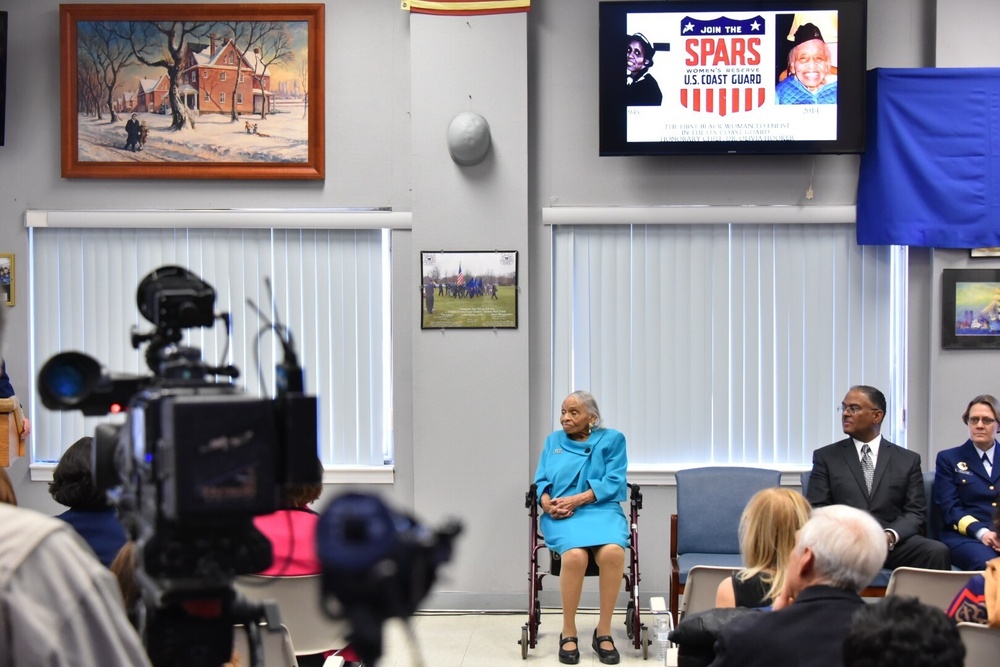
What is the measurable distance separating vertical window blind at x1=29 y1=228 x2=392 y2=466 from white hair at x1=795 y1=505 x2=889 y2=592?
4.13 m

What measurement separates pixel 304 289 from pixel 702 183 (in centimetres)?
244

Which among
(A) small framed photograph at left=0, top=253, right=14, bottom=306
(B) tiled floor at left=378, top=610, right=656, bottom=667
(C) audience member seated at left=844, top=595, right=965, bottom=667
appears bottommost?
(B) tiled floor at left=378, top=610, right=656, bottom=667

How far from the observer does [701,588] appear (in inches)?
153

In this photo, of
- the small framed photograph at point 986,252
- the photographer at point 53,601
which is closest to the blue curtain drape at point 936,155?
the small framed photograph at point 986,252

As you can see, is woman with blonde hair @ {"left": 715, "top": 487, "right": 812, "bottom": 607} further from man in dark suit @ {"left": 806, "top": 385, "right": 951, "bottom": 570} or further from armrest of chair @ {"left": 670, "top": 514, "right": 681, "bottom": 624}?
man in dark suit @ {"left": 806, "top": 385, "right": 951, "bottom": 570}

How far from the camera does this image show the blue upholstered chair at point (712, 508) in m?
5.64

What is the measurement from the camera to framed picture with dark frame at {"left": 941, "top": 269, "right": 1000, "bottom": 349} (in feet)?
19.9

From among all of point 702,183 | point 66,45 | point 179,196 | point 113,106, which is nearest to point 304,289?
point 179,196

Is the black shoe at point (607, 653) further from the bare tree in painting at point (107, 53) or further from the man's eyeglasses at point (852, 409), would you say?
the bare tree in painting at point (107, 53)

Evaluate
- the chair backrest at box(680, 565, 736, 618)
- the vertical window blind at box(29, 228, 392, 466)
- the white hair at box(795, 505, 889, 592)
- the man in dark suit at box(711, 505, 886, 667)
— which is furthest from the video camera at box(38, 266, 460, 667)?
the vertical window blind at box(29, 228, 392, 466)

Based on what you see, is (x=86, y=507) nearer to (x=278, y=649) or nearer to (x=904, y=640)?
(x=278, y=649)

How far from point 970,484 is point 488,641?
8.62ft

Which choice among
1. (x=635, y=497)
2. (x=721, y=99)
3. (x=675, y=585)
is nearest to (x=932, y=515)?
(x=675, y=585)

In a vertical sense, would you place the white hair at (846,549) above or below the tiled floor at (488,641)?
above
